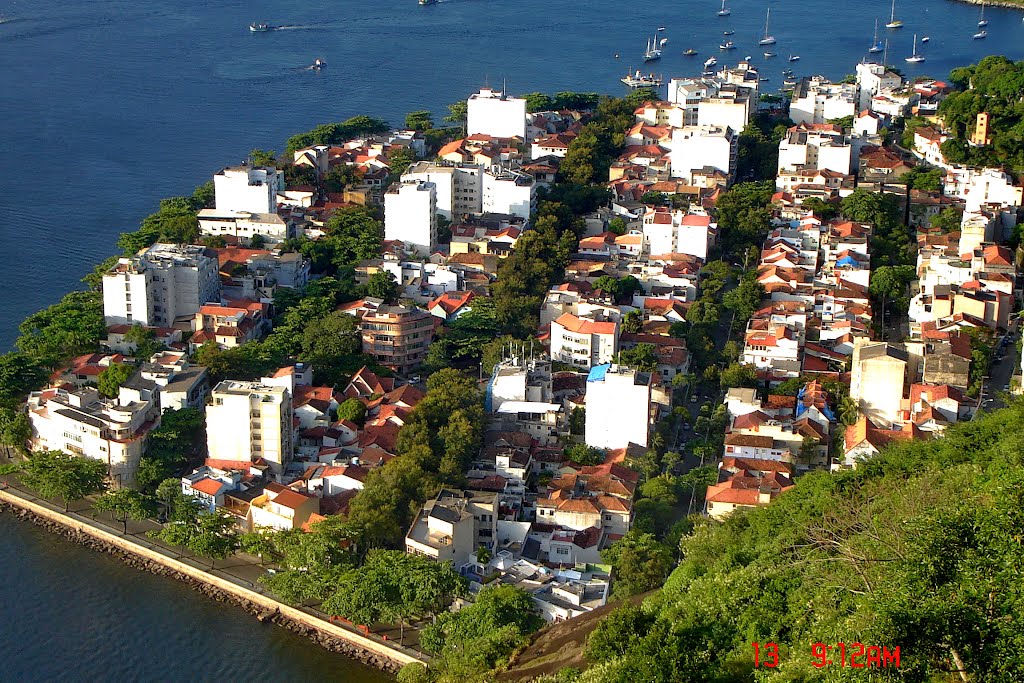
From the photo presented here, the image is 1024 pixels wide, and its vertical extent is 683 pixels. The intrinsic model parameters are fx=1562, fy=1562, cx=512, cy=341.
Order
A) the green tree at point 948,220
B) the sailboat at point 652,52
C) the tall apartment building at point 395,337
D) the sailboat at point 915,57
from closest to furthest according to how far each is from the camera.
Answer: the tall apartment building at point 395,337, the green tree at point 948,220, the sailboat at point 915,57, the sailboat at point 652,52

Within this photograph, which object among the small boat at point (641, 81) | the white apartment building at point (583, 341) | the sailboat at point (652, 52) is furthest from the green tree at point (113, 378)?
the sailboat at point (652, 52)

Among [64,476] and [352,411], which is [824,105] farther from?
[64,476]

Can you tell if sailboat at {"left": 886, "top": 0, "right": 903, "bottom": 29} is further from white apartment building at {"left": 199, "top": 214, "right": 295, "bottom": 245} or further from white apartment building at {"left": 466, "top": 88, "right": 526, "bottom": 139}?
white apartment building at {"left": 199, "top": 214, "right": 295, "bottom": 245}

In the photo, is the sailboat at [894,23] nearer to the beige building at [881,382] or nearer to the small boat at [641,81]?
the small boat at [641,81]

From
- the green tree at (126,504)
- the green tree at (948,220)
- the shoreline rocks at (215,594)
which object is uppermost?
the green tree at (948,220)

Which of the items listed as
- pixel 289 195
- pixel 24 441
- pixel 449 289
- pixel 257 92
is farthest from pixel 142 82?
pixel 24 441

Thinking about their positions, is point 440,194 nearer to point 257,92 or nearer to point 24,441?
point 24,441
